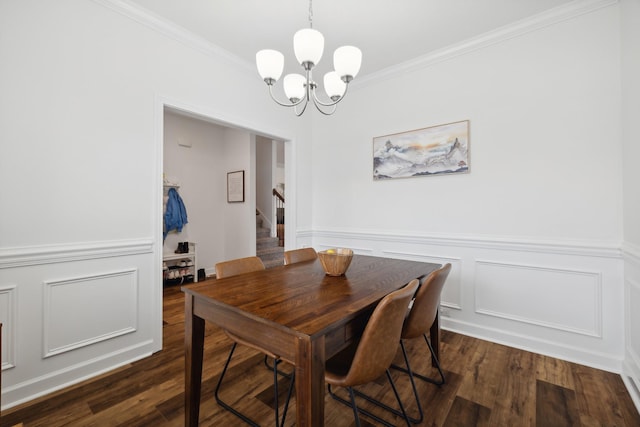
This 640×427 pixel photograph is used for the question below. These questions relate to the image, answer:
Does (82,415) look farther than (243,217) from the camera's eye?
No

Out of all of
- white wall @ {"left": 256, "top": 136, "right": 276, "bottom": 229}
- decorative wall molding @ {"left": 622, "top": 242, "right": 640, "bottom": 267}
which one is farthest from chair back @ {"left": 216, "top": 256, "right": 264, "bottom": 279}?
white wall @ {"left": 256, "top": 136, "right": 276, "bottom": 229}

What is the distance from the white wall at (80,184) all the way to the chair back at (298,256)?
3.38 feet

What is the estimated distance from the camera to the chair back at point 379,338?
3.77ft

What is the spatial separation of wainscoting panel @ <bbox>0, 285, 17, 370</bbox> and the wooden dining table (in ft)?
3.79

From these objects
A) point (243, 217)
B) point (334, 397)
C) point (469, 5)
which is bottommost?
point (334, 397)

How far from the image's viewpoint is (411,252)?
9.80 ft

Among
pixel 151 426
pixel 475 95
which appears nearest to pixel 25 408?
pixel 151 426

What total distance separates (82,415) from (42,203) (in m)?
1.27

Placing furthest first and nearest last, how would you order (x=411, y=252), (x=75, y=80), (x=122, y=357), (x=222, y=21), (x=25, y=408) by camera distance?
(x=411, y=252), (x=222, y=21), (x=122, y=357), (x=75, y=80), (x=25, y=408)

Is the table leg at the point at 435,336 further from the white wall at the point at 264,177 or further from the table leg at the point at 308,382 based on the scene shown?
the white wall at the point at 264,177

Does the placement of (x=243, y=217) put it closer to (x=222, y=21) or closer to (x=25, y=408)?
(x=222, y=21)

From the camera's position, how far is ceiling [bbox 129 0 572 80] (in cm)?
217

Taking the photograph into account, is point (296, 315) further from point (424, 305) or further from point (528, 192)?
point (528, 192)

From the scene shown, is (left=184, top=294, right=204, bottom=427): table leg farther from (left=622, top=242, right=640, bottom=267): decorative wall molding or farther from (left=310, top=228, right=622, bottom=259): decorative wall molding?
(left=622, top=242, right=640, bottom=267): decorative wall molding
